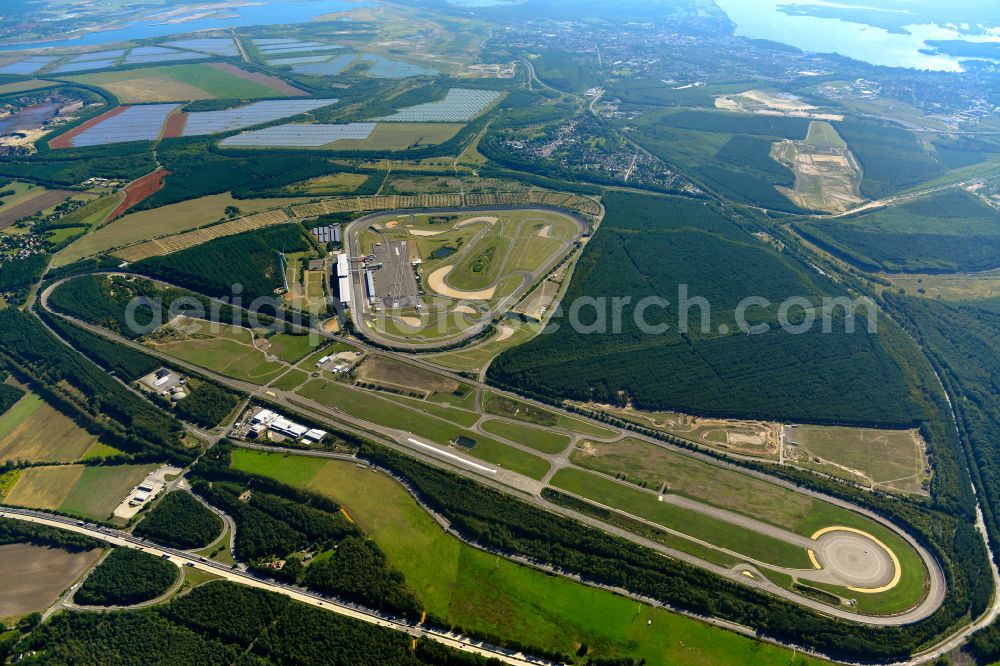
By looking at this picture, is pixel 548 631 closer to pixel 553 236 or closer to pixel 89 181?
pixel 553 236

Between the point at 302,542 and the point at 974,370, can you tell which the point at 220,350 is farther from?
the point at 974,370

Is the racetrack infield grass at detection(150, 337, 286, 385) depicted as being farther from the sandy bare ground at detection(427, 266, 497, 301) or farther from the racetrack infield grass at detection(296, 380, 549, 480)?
the sandy bare ground at detection(427, 266, 497, 301)

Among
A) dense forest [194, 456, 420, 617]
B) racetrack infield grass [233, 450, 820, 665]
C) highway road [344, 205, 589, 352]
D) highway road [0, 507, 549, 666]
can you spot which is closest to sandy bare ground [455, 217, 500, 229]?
highway road [344, 205, 589, 352]

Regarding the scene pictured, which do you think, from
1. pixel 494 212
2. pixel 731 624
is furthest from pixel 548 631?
pixel 494 212

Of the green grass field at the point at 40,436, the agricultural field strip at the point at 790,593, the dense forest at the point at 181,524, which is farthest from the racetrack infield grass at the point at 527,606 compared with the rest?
the green grass field at the point at 40,436

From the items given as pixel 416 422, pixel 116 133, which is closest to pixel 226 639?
pixel 416 422

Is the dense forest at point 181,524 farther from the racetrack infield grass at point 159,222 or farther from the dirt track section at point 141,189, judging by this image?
the dirt track section at point 141,189

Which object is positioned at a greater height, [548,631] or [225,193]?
[225,193]
